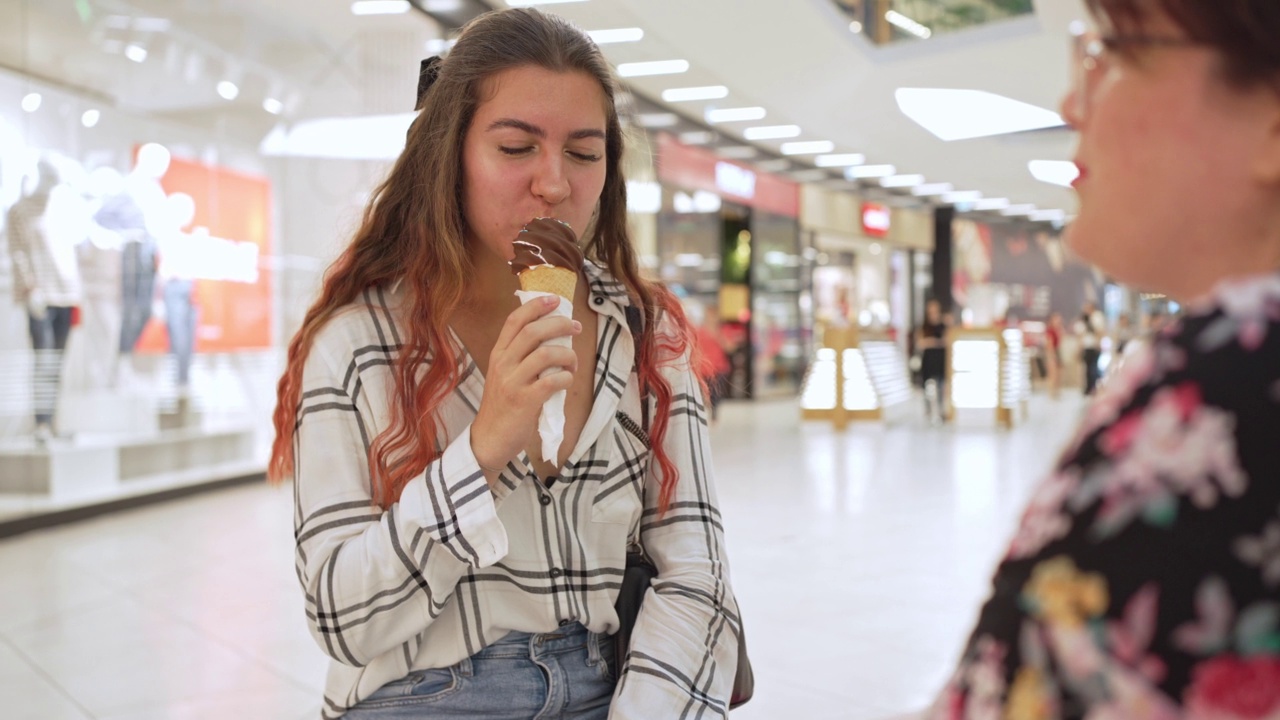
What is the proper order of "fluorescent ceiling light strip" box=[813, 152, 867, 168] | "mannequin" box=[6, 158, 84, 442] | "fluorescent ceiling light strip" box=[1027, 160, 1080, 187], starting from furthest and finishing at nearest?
1. "fluorescent ceiling light strip" box=[1027, 160, 1080, 187]
2. "fluorescent ceiling light strip" box=[813, 152, 867, 168]
3. "mannequin" box=[6, 158, 84, 442]

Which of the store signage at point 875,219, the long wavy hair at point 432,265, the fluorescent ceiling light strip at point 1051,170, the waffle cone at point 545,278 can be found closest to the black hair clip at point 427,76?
the long wavy hair at point 432,265

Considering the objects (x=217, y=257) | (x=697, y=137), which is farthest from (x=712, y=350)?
(x=217, y=257)

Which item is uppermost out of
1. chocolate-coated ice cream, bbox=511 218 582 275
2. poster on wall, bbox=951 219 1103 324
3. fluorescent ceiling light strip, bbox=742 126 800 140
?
fluorescent ceiling light strip, bbox=742 126 800 140

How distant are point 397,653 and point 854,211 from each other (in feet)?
75.8

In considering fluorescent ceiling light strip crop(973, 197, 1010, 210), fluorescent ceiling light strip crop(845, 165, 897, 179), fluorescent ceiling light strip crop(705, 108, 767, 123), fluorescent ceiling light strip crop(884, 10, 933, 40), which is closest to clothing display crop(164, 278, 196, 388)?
fluorescent ceiling light strip crop(884, 10, 933, 40)

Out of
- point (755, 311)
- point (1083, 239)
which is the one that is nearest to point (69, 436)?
point (1083, 239)

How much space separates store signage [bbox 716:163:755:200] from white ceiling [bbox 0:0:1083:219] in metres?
2.54

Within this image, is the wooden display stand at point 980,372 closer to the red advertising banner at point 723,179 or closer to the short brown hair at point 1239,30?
the red advertising banner at point 723,179

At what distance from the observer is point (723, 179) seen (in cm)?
1759

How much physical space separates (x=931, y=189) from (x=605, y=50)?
17286 mm

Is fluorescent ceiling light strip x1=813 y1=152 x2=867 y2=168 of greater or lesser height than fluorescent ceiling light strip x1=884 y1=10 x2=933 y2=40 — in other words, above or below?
below

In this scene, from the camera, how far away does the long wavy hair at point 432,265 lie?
1.25 meters

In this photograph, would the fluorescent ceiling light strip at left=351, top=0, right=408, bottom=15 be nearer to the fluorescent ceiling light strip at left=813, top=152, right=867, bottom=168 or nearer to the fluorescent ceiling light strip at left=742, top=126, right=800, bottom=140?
the fluorescent ceiling light strip at left=742, top=126, right=800, bottom=140

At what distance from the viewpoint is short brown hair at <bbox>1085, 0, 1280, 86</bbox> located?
447mm
